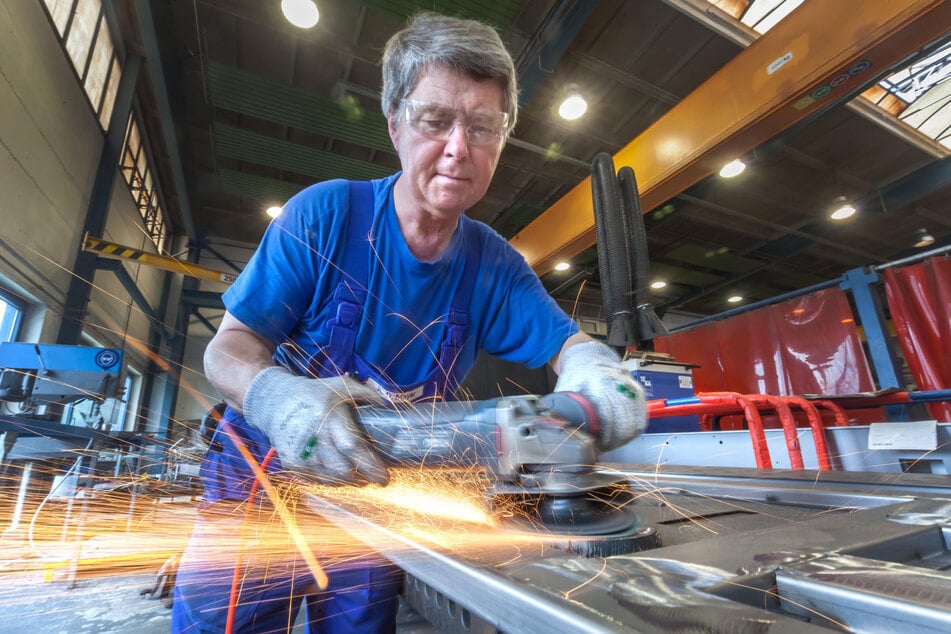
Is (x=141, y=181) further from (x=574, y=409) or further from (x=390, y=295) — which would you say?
(x=574, y=409)

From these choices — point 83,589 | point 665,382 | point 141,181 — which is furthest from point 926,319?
point 141,181

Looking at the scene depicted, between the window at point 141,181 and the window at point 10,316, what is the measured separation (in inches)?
71.9

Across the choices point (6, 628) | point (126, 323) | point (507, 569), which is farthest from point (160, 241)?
point (507, 569)

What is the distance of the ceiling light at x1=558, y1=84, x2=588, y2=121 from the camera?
17.8ft

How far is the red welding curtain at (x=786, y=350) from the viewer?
390 cm

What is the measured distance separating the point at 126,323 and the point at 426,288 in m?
A: 7.90

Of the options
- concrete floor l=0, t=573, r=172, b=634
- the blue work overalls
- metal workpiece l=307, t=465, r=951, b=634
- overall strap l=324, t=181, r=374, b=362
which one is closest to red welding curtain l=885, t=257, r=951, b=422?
metal workpiece l=307, t=465, r=951, b=634

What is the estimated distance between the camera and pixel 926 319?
3260 mm

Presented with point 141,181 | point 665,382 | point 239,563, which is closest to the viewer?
point 239,563

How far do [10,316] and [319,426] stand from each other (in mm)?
5277

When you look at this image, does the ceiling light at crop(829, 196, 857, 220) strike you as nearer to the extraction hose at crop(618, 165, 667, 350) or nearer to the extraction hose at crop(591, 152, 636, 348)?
the extraction hose at crop(618, 165, 667, 350)

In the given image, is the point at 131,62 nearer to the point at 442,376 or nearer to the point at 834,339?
the point at 442,376

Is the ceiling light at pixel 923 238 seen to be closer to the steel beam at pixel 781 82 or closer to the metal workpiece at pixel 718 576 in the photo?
the steel beam at pixel 781 82

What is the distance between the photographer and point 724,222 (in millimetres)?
8805
